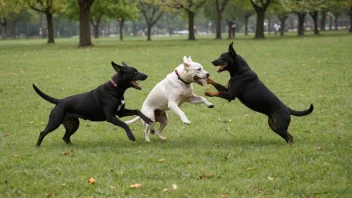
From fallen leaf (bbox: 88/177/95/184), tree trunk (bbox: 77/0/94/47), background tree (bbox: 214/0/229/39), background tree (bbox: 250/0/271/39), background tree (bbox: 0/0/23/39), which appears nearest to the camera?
fallen leaf (bbox: 88/177/95/184)

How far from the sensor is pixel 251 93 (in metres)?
8.56

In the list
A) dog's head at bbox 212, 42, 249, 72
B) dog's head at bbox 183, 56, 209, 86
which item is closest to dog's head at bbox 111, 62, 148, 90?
dog's head at bbox 183, 56, 209, 86

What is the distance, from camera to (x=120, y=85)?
8477 millimetres

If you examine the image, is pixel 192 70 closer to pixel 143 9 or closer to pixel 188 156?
pixel 188 156

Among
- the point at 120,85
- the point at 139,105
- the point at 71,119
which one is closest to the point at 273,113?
Answer: the point at 120,85

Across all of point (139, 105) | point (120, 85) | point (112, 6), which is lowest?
point (139, 105)

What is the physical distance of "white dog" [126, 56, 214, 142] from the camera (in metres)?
8.54

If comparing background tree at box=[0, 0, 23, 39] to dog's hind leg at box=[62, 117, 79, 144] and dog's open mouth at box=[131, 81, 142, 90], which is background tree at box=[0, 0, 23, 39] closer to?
dog's hind leg at box=[62, 117, 79, 144]

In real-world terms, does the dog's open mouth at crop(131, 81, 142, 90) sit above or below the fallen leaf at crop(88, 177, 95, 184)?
above

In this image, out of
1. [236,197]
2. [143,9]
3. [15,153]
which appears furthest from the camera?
[143,9]

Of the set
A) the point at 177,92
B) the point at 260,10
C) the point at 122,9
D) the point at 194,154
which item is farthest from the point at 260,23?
the point at 194,154

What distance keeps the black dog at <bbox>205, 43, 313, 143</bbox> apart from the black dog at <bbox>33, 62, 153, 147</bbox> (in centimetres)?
142

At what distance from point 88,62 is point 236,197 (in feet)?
66.7

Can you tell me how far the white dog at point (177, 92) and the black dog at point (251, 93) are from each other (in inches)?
14.3
